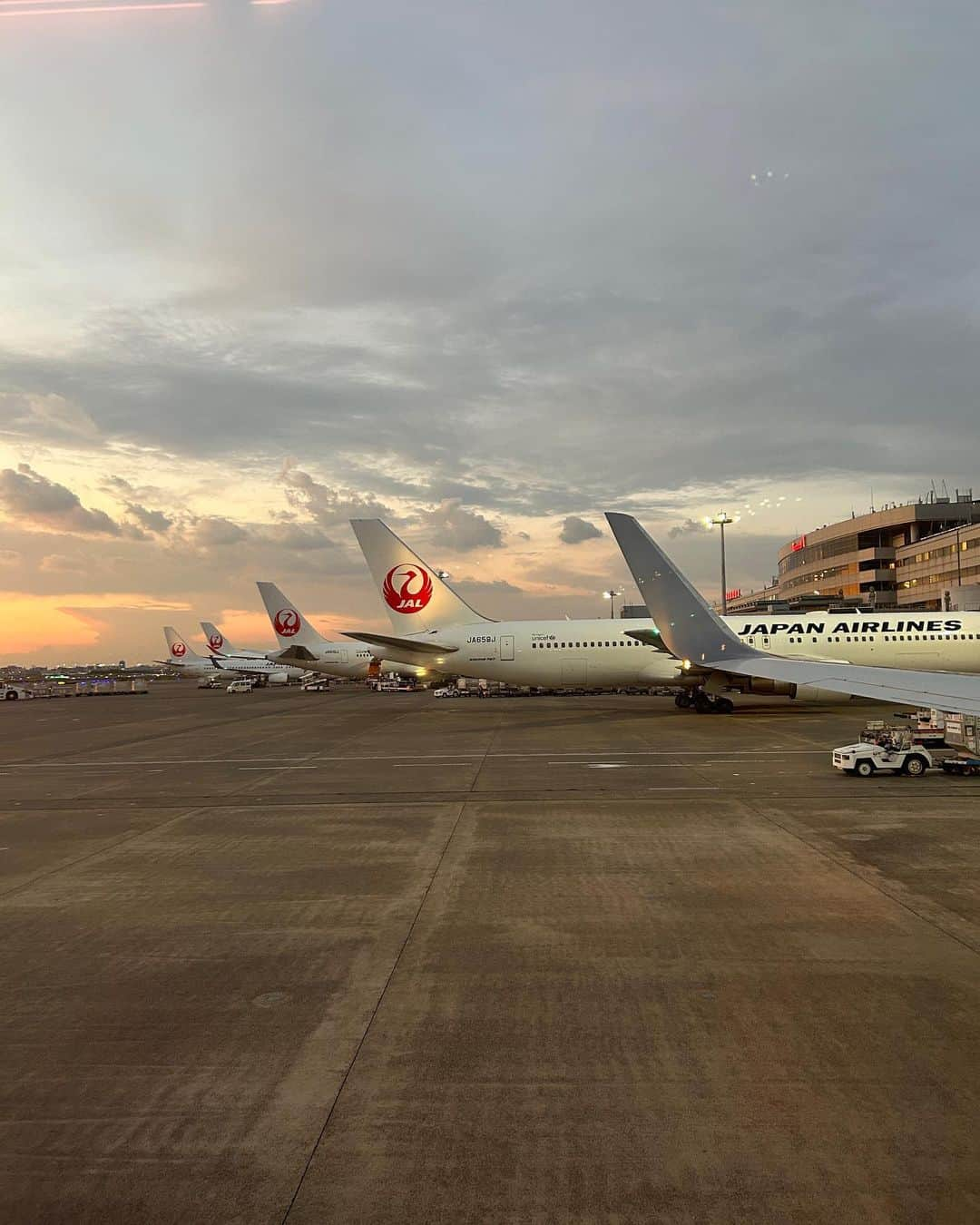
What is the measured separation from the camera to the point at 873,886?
11430 mm

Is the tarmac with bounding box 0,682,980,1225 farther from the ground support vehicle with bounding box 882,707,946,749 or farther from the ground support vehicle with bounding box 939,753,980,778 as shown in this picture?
the ground support vehicle with bounding box 882,707,946,749

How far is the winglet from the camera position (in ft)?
109

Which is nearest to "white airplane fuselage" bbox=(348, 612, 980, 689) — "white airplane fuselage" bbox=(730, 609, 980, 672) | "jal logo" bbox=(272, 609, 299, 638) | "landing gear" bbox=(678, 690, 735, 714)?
"white airplane fuselage" bbox=(730, 609, 980, 672)

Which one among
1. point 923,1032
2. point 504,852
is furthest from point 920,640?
point 923,1032

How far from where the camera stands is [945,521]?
112625 mm

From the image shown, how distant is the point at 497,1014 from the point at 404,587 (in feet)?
132

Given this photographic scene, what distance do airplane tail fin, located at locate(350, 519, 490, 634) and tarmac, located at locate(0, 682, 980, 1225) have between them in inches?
1158

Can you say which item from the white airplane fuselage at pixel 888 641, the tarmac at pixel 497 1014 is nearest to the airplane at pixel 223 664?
the white airplane fuselage at pixel 888 641

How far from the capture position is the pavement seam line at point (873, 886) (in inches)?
365

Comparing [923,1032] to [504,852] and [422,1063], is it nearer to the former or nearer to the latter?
[422,1063]

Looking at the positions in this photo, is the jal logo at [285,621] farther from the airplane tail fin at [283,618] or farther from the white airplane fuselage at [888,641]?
the white airplane fuselage at [888,641]

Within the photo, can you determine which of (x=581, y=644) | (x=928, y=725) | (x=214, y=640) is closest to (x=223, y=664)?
(x=214, y=640)

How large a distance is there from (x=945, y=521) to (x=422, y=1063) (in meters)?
126

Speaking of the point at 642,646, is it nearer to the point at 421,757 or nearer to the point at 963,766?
the point at 421,757
